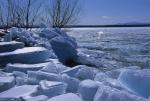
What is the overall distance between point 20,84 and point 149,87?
4.97 ft

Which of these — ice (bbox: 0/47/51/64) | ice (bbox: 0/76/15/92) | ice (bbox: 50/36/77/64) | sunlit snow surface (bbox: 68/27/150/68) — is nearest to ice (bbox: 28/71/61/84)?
ice (bbox: 0/76/15/92)

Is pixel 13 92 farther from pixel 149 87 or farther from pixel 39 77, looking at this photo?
pixel 149 87

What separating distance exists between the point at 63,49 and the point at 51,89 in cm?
498

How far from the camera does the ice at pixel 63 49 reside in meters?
7.93

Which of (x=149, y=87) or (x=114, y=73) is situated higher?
(x=149, y=87)

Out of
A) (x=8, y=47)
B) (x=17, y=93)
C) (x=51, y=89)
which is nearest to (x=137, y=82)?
(x=51, y=89)

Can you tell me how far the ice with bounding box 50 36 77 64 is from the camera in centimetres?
793

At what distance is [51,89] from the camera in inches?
121

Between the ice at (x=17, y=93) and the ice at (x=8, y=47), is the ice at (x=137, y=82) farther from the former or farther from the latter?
the ice at (x=8, y=47)

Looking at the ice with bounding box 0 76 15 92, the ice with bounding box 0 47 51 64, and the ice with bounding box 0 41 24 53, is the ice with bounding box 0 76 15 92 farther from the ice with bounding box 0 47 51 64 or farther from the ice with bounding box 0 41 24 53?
the ice with bounding box 0 41 24 53

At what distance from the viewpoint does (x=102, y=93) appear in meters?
2.56

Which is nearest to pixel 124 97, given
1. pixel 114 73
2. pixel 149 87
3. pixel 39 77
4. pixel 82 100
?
pixel 82 100

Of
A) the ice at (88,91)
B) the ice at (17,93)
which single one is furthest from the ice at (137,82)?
the ice at (17,93)

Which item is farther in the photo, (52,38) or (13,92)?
(52,38)
